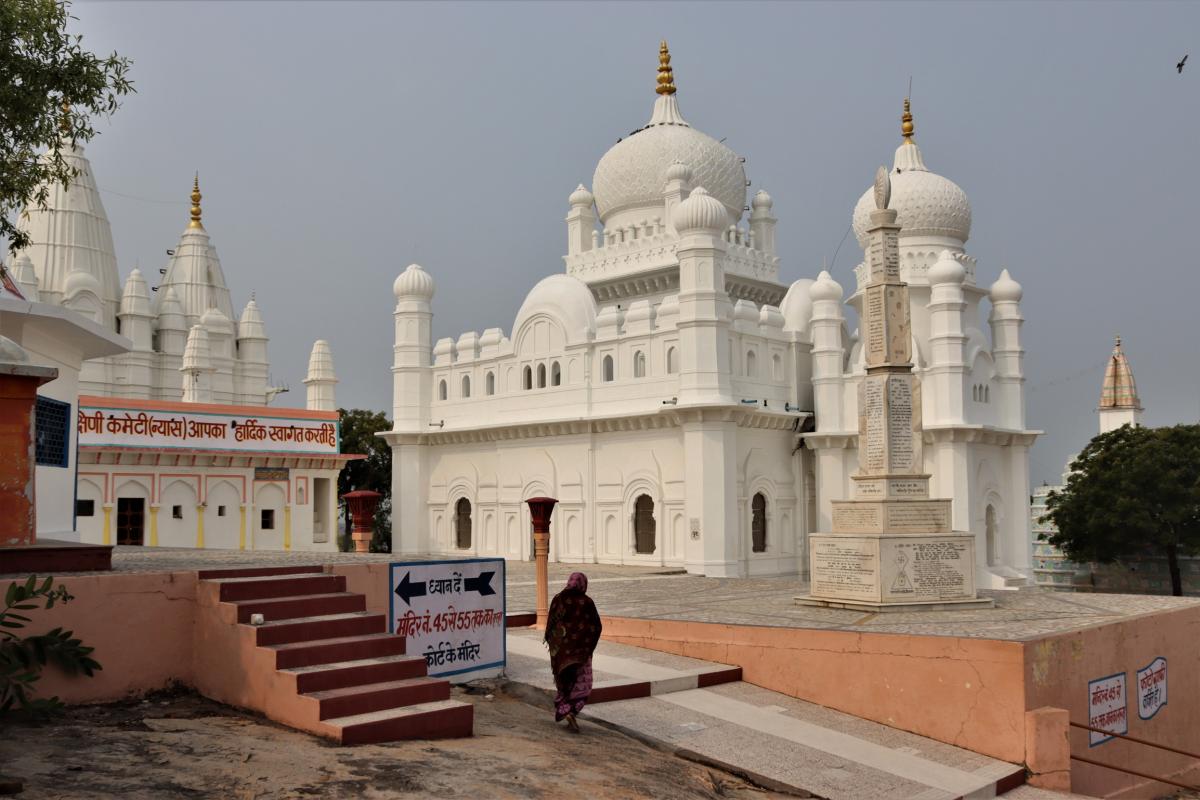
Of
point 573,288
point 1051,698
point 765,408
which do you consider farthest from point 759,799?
point 573,288

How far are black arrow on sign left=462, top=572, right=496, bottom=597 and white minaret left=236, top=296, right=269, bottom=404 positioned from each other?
3363 centimetres

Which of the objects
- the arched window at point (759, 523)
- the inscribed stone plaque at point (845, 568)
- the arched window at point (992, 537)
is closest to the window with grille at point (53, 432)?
the inscribed stone plaque at point (845, 568)

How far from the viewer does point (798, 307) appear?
94.1 feet

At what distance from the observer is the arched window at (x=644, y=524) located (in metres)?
25.3

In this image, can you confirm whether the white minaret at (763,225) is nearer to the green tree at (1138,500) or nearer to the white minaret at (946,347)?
the white minaret at (946,347)

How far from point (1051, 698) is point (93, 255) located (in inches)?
1425

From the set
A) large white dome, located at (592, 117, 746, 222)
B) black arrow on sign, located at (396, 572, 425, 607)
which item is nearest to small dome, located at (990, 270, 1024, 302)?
large white dome, located at (592, 117, 746, 222)

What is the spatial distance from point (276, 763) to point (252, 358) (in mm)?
37628

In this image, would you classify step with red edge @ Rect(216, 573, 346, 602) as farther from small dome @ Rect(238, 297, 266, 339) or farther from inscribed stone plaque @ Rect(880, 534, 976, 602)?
small dome @ Rect(238, 297, 266, 339)

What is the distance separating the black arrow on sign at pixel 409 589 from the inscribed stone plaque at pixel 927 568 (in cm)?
688

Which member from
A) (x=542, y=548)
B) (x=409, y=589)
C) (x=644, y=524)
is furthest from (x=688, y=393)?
(x=409, y=589)

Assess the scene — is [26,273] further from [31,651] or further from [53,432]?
[31,651]

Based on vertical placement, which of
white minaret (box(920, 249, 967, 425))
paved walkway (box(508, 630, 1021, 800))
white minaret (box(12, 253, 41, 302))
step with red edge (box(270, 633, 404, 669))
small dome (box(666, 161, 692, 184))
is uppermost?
small dome (box(666, 161, 692, 184))

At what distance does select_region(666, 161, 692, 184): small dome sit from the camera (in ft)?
91.1
